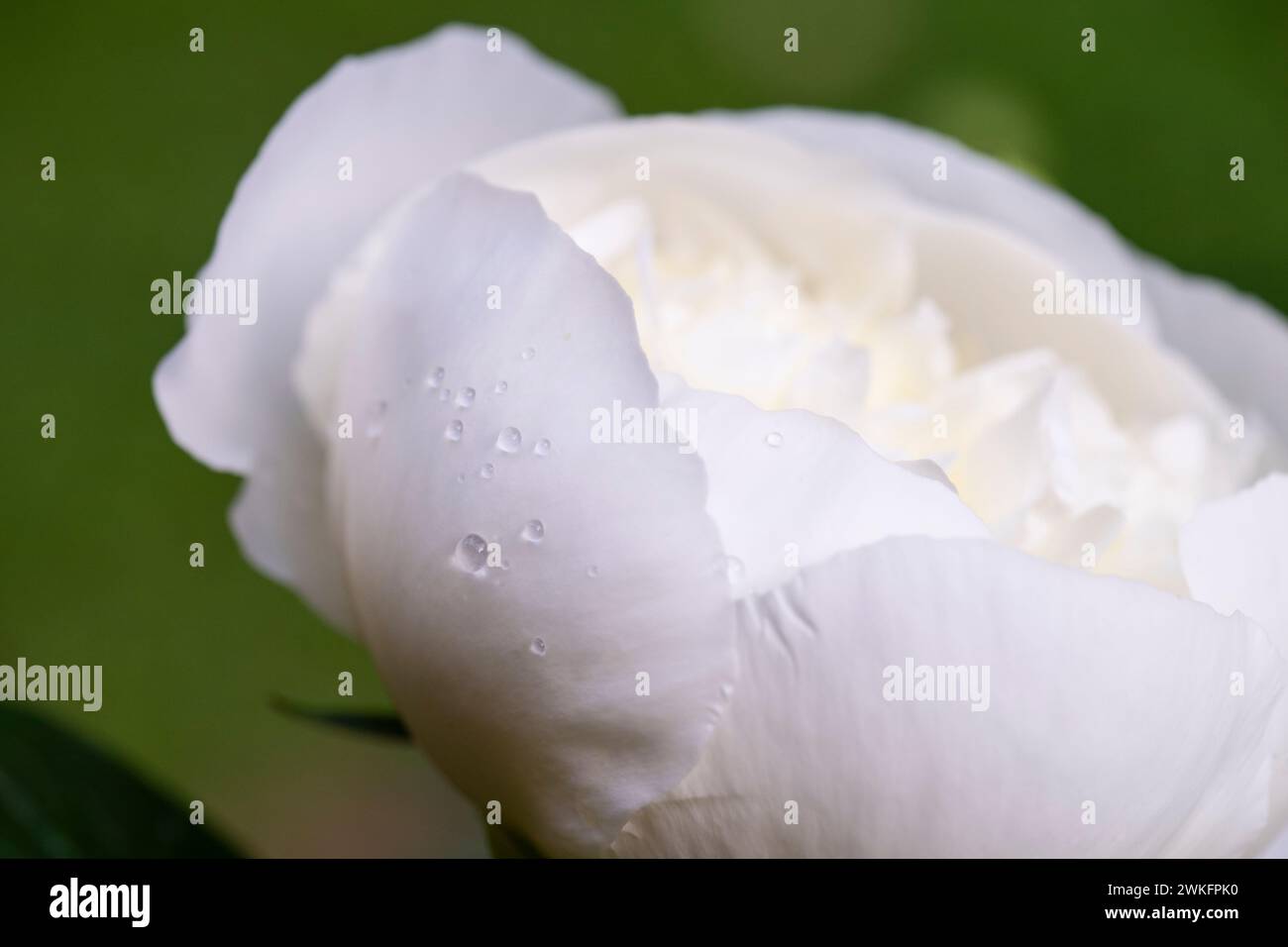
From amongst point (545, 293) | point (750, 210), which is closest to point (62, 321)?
point (750, 210)

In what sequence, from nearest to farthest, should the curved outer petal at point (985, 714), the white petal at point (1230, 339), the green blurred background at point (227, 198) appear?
1. the curved outer petal at point (985, 714)
2. the white petal at point (1230, 339)
3. the green blurred background at point (227, 198)

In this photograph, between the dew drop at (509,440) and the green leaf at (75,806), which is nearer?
the dew drop at (509,440)

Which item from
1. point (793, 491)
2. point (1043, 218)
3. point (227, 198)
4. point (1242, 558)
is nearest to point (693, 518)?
point (793, 491)

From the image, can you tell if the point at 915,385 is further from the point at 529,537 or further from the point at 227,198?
the point at 227,198

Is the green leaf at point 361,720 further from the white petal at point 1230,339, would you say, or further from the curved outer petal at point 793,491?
the white petal at point 1230,339

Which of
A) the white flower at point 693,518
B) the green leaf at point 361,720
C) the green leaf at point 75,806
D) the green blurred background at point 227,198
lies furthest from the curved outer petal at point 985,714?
the green blurred background at point 227,198

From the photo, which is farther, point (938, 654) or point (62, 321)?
point (62, 321)

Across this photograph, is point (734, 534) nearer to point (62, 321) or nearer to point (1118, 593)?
point (1118, 593)
